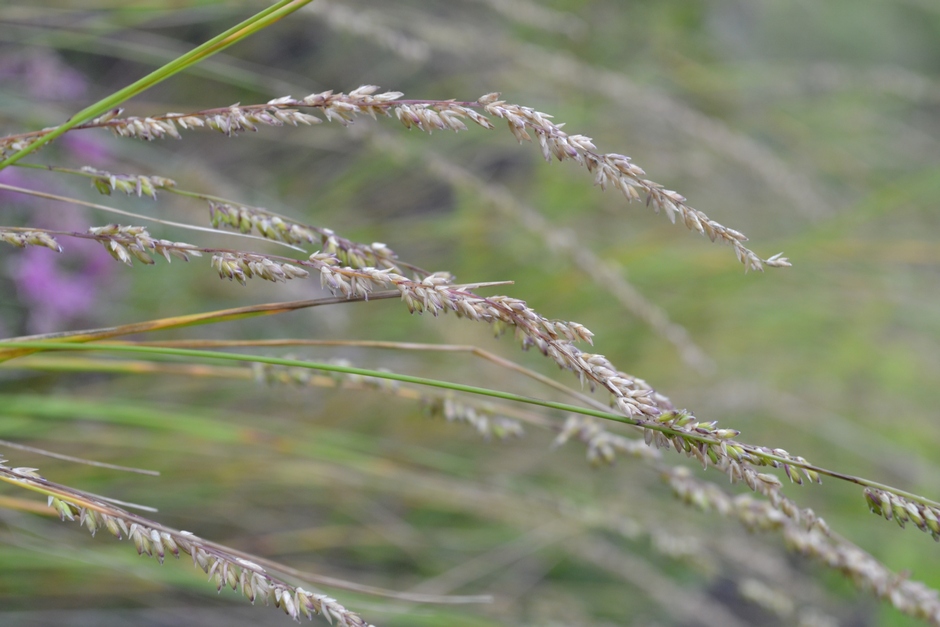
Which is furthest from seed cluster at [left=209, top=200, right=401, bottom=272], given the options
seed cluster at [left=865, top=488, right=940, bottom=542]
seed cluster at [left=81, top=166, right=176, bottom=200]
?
seed cluster at [left=865, top=488, right=940, bottom=542]

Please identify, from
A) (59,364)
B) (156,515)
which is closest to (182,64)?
(59,364)

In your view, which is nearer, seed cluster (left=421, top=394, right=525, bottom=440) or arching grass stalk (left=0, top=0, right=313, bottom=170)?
arching grass stalk (left=0, top=0, right=313, bottom=170)

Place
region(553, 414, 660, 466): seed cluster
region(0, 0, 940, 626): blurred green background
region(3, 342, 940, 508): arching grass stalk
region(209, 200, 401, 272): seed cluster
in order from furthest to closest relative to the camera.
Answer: region(0, 0, 940, 626): blurred green background
region(553, 414, 660, 466): seed cluster
region(209, 200, 401, 272): seed cluster
region(3, 342, 940, 508): arching grass stalk

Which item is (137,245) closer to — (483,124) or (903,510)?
(483,124)

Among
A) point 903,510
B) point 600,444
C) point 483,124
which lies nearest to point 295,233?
point 483,124

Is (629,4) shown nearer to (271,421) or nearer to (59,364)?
(271,421)

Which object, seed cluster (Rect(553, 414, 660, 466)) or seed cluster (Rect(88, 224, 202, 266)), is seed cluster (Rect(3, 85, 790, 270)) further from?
seed cluster (Rect(553, 414, 660, 466))
